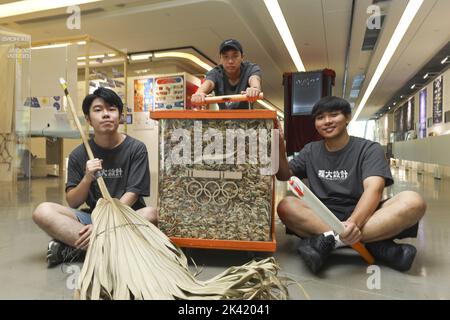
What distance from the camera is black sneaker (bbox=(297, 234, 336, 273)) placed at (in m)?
1.50

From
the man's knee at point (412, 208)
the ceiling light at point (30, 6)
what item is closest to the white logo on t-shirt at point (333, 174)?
the man's knee at point (412, 208)

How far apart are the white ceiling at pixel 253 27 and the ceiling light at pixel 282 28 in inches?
3.5

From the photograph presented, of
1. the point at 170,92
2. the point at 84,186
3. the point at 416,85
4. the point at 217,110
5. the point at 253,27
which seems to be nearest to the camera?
the point at 217,110

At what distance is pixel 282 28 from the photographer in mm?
6359

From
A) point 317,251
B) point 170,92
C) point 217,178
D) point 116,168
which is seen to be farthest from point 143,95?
point 317,251

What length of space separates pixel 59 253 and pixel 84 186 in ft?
1.04

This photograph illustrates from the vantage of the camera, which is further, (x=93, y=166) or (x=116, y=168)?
(x=116, y=168)

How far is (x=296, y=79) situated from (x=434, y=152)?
299 cm

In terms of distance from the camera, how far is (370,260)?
1647 millimetres

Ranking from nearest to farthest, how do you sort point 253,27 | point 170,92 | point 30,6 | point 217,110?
point 217,110, point 30,6, point 253,27, point 170,92

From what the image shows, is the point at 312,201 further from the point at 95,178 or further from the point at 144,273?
the point at 95,178

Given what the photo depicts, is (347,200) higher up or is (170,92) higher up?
(170,92)

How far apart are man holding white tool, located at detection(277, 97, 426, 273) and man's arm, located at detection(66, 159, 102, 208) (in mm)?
868

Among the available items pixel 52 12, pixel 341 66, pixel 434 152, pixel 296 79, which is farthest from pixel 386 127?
pixel 52 12
